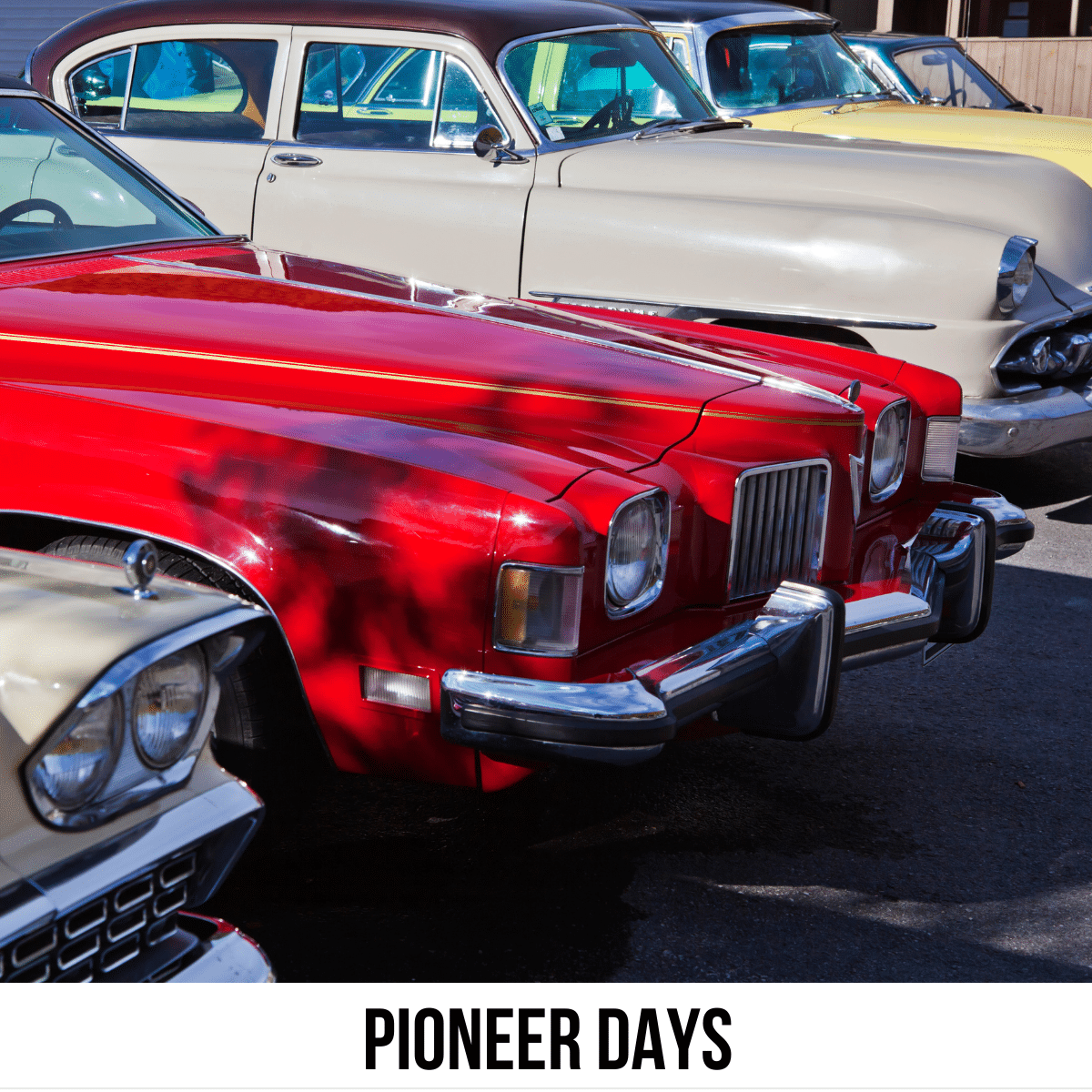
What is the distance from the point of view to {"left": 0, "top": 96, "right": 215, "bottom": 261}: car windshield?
3.46 m

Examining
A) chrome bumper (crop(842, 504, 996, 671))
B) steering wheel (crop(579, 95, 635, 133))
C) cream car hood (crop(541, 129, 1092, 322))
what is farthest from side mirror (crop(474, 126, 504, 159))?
chrome bumper (crop(842, 504, 996, 671))

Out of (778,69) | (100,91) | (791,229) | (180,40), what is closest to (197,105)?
(180,40)

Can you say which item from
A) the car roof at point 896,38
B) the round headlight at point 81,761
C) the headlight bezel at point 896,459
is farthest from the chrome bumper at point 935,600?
the car roof at point 896,38

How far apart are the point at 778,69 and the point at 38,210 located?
15.2 ft

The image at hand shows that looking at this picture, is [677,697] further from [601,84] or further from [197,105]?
[197,105]

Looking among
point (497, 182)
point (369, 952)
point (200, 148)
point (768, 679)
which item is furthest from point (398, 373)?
point (200, 148)

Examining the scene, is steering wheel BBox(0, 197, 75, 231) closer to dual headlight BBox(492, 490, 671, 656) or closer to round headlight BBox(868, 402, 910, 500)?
dual headlight BBox(492, 490, 671, 656)

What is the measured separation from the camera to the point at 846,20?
1842 centimetres

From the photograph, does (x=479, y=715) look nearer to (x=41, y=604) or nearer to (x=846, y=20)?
(x=41, y=604)

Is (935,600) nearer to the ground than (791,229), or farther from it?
nearer to the ground

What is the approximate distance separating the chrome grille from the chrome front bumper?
1.28m

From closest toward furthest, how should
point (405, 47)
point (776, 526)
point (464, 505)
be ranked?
point (464, 505) < point (776, 526) < point (405, 47)

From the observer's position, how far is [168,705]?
1767 mm
